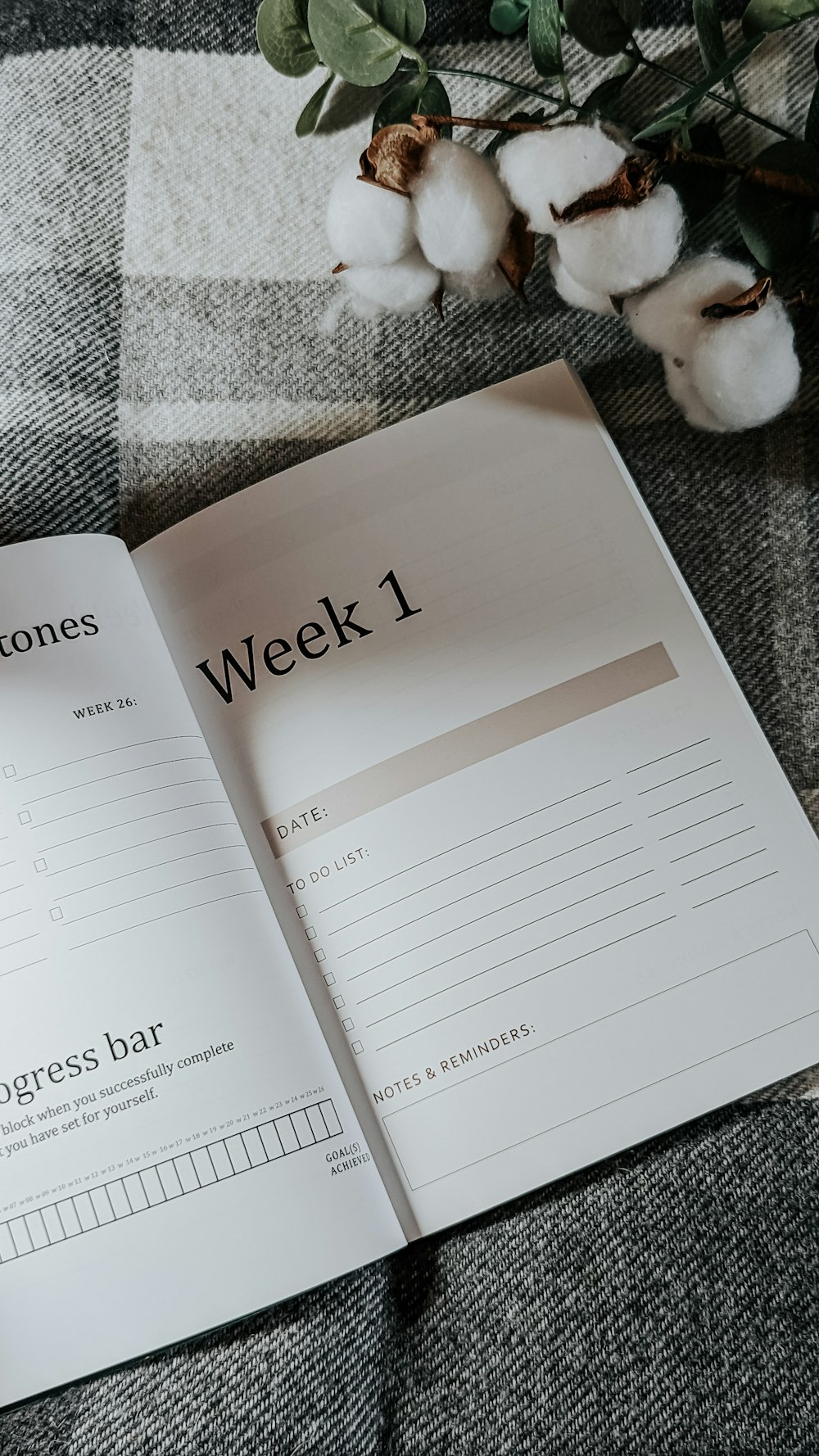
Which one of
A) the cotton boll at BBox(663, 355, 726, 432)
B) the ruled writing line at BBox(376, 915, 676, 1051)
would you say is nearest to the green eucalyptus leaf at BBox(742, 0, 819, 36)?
the cotton boll at BBox(663, 355, 726, 432)

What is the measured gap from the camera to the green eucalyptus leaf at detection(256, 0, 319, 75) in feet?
1.43

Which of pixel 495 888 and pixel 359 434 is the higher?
pixel 359 434

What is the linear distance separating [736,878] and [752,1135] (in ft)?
0.35

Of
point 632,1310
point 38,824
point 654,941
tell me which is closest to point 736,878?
point 654,941

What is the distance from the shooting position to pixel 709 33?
1.30 feet

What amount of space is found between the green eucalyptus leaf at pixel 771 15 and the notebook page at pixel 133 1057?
14.1 inches

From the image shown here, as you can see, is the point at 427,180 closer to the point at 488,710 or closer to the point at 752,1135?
the point at 488,710

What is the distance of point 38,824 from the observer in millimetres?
422

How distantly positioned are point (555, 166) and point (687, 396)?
0.37 feet

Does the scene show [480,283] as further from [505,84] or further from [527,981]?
[527,981]

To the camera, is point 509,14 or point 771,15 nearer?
point 771,15

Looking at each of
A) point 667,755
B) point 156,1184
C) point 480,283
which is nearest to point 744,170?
point 480,283

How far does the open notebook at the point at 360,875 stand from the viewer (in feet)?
1.33

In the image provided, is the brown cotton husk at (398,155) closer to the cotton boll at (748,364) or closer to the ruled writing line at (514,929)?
the cotton boll at (748,364)
